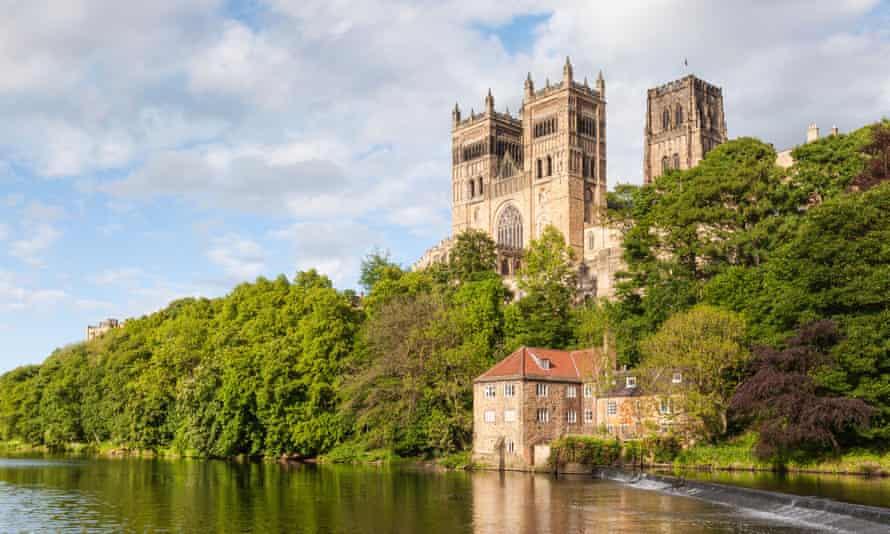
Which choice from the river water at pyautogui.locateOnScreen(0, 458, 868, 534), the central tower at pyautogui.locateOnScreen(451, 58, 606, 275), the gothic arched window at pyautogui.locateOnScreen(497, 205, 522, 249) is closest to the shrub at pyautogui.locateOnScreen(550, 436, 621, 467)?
the river water at pyautogui.locateOnScreen(0, 458, 868, 534)

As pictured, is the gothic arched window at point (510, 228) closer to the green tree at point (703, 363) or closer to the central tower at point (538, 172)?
the central tower at point (538, 172)

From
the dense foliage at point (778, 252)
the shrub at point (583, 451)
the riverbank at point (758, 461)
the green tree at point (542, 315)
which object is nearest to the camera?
the riverbank at point (758, 461)

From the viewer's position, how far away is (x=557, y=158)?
12250 cm

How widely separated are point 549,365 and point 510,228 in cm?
7246

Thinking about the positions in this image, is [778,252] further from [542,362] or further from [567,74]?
[567,74]

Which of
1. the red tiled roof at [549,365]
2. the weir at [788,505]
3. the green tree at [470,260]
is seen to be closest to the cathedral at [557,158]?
the green tree at [470,260]

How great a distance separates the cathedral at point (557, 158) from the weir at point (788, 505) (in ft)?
238

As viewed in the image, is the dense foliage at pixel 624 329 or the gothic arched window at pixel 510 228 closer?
the dense foliage at pixel 624 329

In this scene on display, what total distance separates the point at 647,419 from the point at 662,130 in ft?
280

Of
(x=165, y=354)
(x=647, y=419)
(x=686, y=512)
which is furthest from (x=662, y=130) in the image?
(x=686, y=512)

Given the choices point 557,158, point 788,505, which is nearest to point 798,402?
point 788,505

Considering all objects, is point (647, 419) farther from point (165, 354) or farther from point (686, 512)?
point (165, 354)

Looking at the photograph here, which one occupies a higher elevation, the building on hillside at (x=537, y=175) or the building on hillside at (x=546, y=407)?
the building on hillside at (x=537, y=175)

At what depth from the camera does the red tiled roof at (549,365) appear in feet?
183
